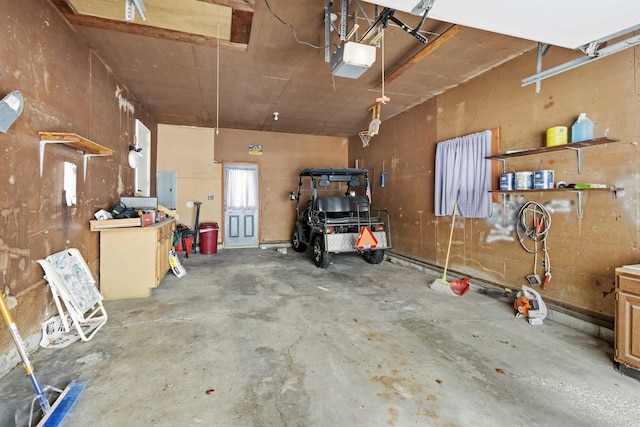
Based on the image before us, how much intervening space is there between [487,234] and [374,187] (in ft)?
10.3

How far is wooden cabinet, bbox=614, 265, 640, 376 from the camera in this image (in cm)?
205

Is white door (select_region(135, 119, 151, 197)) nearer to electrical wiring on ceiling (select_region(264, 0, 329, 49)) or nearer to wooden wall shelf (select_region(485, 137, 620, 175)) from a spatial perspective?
electrical wiring on ceiling (select_region(264, 0, 329, 49))

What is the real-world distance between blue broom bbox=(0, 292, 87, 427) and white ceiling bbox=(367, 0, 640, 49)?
283 cm

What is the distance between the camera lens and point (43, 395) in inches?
63.2

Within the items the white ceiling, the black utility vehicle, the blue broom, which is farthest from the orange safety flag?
the blue broom

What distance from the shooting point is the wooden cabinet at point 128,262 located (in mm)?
3506

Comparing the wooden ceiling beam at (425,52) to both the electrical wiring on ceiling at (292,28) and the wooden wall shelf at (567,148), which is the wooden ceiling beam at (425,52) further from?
the wooden wall shelf at (567,148)

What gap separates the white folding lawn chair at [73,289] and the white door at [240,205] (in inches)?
172

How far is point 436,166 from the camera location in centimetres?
482

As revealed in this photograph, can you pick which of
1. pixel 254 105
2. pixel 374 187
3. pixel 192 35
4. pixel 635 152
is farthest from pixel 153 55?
pixel 635 152

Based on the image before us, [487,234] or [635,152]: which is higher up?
[635,152]

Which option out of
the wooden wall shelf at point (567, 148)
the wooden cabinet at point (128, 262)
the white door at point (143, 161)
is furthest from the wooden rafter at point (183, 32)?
the wooden wall shelf at point (567, 148)

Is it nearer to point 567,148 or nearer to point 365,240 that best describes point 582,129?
point 567,148

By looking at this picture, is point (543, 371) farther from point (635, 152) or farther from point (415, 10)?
point (415, 10)
